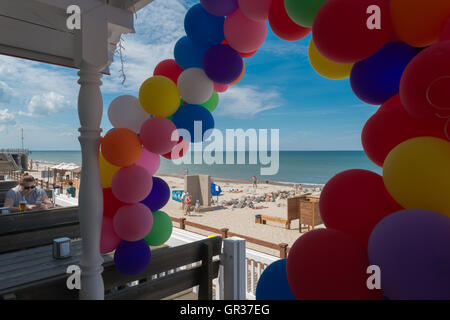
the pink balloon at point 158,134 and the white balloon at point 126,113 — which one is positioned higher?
the white balloon at point 126,113

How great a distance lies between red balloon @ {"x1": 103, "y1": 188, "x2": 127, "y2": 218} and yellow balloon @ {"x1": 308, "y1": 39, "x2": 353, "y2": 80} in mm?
1562

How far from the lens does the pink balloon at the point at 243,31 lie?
162cm

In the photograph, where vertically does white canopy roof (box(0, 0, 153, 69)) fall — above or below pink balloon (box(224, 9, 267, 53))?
above

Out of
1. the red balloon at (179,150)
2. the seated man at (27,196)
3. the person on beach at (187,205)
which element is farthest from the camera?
the person on beach at (187,205)

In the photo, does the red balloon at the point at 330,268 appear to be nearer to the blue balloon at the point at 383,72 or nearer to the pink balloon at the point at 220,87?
the blue balloon at the point at 383,72

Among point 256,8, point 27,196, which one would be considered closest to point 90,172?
point 256,8

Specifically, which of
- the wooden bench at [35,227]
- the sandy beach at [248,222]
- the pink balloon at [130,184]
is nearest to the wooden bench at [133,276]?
the wooden bench at [35,227]

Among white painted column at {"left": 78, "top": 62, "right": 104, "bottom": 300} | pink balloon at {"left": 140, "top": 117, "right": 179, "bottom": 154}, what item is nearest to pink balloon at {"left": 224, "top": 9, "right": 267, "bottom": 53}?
pink balloon at {"left": 140, "top": 117, "right": 179, "bottom": 154}

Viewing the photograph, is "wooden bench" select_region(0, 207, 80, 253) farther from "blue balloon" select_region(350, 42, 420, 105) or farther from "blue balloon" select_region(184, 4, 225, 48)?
"blue balloon" select_region(350, 42, 420, 105)

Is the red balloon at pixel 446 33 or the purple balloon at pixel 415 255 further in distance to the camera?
the red balloon at pixel 446 33

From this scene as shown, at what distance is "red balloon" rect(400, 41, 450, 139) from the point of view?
656mm

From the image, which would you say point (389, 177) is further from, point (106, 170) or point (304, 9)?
point (106, 170)

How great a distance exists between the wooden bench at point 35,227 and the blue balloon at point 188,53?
255 centimetres
